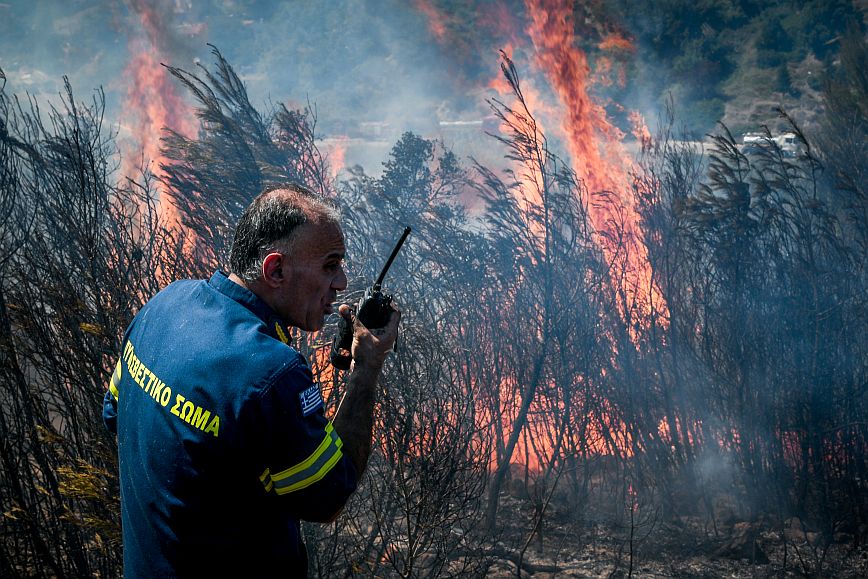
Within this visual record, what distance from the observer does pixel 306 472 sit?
5.47 feet

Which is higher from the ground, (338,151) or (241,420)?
(338,151)

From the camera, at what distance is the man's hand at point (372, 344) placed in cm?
206

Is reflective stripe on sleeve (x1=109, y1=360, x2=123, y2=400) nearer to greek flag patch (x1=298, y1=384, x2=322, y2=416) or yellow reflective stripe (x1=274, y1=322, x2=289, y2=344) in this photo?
yellow reflective stripe (x1=274, y1=322, x2=289, y2=344)

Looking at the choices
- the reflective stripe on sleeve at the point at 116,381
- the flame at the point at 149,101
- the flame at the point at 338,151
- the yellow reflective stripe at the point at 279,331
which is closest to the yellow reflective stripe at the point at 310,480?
the yellow reflective stripe at the point at 279,331

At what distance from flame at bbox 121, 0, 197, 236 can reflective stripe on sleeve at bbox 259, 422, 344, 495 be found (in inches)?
835

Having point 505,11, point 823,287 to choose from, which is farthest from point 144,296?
point 505,11

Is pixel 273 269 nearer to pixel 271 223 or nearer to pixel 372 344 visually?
pixel 271 223

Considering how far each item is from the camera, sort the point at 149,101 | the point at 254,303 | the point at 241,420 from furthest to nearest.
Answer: the point at 149,101
the point at 254,303
the point at 241,420

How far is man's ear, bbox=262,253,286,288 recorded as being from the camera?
6.29ft

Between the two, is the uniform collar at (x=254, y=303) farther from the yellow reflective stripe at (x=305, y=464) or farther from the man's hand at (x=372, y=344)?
the yellow reflective stripe at (x=305, y=464)

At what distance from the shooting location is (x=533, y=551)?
356 inches

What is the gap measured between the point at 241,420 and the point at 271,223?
1.86ft

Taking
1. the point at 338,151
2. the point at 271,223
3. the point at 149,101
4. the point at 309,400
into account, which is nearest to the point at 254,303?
the point at 271,223

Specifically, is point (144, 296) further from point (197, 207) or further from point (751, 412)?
point (751, 412)
